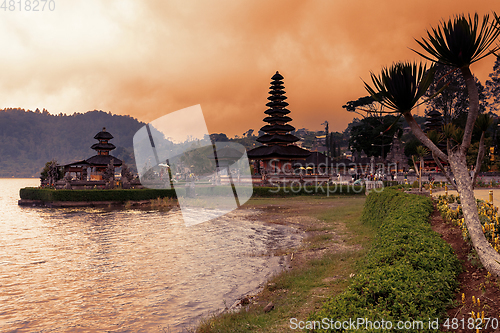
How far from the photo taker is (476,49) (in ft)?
19.6

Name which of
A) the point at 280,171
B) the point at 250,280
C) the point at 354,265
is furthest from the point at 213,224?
the point at 280,171

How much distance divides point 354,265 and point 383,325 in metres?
5.93

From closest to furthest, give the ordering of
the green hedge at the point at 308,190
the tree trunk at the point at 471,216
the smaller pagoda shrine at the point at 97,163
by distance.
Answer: the tree trunk at the point at 471,216
the green hedge at the point at 308,190
the smaller pagoda shrine at the point at 97,163

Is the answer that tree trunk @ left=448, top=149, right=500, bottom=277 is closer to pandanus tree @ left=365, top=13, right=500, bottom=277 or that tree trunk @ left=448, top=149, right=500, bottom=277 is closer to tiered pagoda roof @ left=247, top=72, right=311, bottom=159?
pandanus tree @ left=365, top=13, right=500, bottom=277

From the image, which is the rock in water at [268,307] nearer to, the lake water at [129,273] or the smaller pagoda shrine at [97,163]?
the lake water at [129,273]

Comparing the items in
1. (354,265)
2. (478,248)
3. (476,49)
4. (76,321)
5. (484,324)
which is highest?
(476,49)

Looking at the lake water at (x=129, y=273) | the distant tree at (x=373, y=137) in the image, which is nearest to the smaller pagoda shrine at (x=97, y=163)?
the lake water at (x=129, y=273)

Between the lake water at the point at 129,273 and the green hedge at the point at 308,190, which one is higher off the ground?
the green hedge at the point at 308,190

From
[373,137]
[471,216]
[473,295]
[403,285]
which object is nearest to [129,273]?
[403,285]

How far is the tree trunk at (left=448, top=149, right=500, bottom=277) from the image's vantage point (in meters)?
5.98

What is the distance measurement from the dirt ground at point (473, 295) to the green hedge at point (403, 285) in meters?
0.18

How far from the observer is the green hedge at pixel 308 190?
39.7m

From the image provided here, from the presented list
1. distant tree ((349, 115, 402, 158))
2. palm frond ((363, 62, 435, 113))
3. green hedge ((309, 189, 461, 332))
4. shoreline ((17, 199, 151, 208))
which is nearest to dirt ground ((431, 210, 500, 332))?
green hedge ((309, 189, 461, 332))

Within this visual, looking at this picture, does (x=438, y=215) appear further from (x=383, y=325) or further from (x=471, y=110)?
(x=383, y=325)
